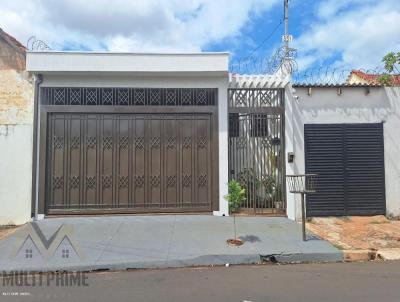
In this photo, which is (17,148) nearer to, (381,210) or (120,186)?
(120,186)

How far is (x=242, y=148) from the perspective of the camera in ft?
30.3

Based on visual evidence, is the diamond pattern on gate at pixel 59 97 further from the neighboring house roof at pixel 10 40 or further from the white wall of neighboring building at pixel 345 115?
the white wall of neighboring building at pixel 345 115

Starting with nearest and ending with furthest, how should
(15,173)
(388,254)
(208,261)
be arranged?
1. (208,261)
2. (388,254)
3. (15,173)

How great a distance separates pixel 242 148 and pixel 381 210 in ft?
12.6

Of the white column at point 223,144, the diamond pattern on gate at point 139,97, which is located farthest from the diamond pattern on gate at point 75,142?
the white column at point 223,144

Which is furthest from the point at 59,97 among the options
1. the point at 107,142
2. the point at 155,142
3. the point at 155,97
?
the point at 155,142

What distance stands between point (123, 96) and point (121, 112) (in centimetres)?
43

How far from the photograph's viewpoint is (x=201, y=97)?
9180 millimetres

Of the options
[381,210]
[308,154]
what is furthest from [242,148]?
[381,210]

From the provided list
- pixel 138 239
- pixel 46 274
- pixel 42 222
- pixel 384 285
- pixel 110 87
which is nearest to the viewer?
pixel 384 285

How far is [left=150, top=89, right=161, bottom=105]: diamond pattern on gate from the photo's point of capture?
29.9 ft

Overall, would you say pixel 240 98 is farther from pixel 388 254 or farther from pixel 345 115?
pixel 388 254

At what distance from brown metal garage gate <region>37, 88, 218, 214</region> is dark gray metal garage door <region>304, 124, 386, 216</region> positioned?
2.55 meters

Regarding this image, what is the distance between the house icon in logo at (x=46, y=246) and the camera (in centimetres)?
623
